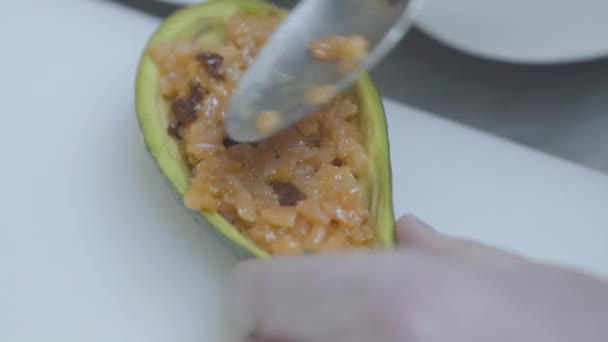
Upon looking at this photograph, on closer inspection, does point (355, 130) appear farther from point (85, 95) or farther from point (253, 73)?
point (85, 95)

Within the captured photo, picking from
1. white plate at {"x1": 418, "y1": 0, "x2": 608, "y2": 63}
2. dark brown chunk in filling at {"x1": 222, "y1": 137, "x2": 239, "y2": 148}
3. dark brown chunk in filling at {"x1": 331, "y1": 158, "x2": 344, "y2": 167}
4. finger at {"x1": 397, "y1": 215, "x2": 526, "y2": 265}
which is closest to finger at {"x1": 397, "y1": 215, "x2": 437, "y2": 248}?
finger at {"x1": 397, "y1": 215, "x2": 526, "y2": 265}

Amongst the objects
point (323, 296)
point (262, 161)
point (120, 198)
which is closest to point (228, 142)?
point (262, 161)

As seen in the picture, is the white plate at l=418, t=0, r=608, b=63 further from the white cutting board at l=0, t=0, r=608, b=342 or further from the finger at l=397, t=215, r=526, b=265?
the finger at l=397, t=215, r=526, b=265

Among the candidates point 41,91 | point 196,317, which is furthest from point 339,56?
point 41,91

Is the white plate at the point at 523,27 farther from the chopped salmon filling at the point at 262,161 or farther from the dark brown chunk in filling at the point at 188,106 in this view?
the dark brown chunk in filling at the point at 188,106

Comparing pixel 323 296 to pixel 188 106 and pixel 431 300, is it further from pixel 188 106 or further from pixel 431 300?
pixel 188 106

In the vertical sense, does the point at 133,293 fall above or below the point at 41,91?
below

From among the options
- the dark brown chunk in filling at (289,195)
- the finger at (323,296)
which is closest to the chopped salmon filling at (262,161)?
the dark brown chunk in filling at (289,195)
